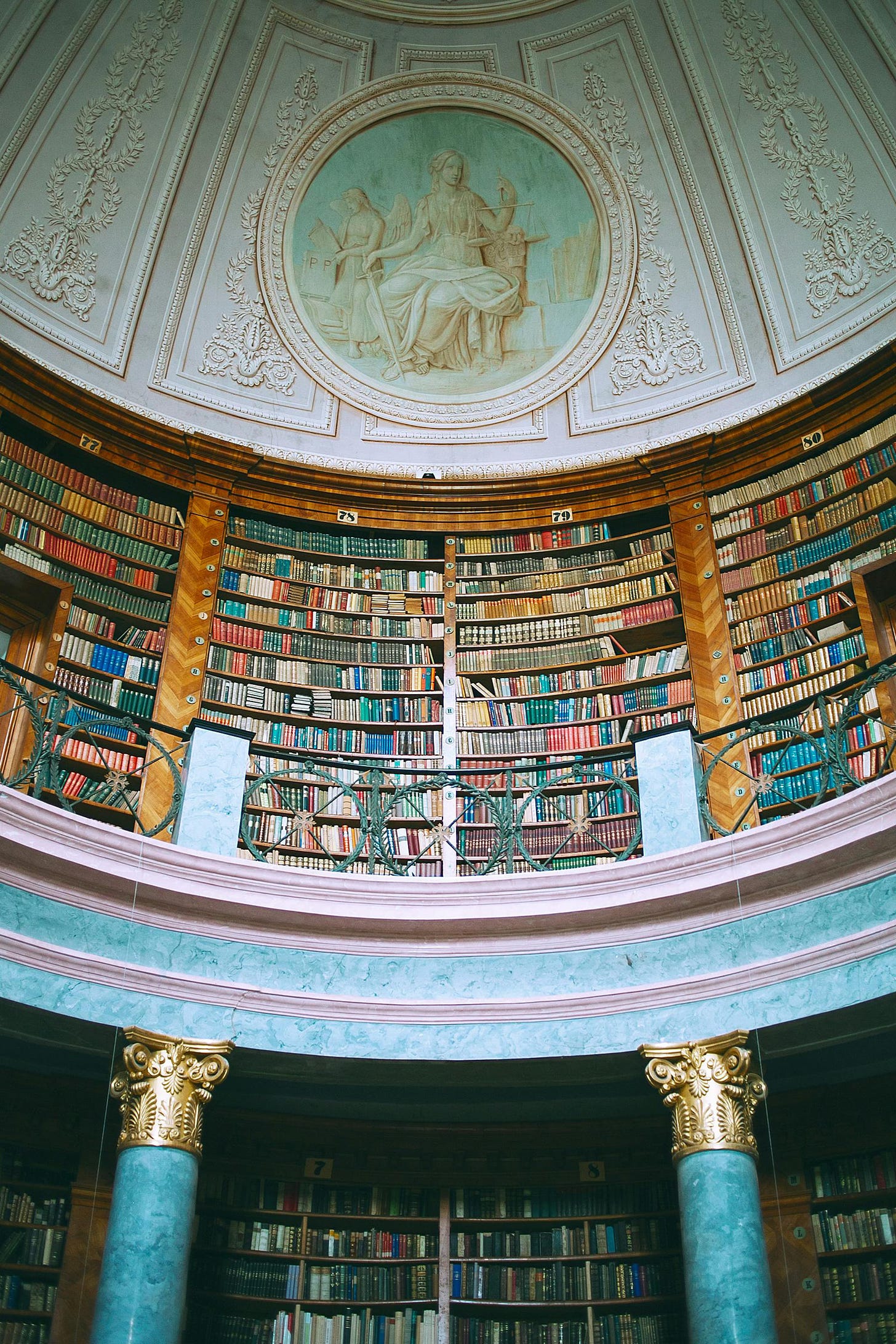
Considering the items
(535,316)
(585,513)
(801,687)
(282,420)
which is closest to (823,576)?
(801,687)

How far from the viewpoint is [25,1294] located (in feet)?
16.1

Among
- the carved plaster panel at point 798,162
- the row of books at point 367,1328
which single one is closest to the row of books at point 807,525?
the carved plaster panel at point 798,162

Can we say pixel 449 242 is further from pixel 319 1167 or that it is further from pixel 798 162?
pixel 319 1167

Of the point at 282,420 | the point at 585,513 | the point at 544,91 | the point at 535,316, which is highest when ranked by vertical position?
the point at 544,91

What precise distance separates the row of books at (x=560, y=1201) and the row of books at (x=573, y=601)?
3203mm

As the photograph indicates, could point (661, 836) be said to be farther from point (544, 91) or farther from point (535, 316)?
point (544, 91)

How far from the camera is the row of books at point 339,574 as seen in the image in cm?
764

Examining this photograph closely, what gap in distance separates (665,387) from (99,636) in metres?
3.81

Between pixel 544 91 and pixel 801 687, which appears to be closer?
pixel 801 687

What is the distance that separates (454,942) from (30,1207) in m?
1.94

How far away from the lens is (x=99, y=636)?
691 centimetres

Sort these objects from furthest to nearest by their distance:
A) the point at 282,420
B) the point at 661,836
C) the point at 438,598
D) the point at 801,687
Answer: the point at 282,420 → the point at 438,598 → the point at 801,687 → the point at 661,836

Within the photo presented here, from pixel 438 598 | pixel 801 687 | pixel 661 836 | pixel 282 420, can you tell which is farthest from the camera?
pixel 282 420

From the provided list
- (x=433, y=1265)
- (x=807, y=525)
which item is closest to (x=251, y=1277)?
(x=433, y=1265)
